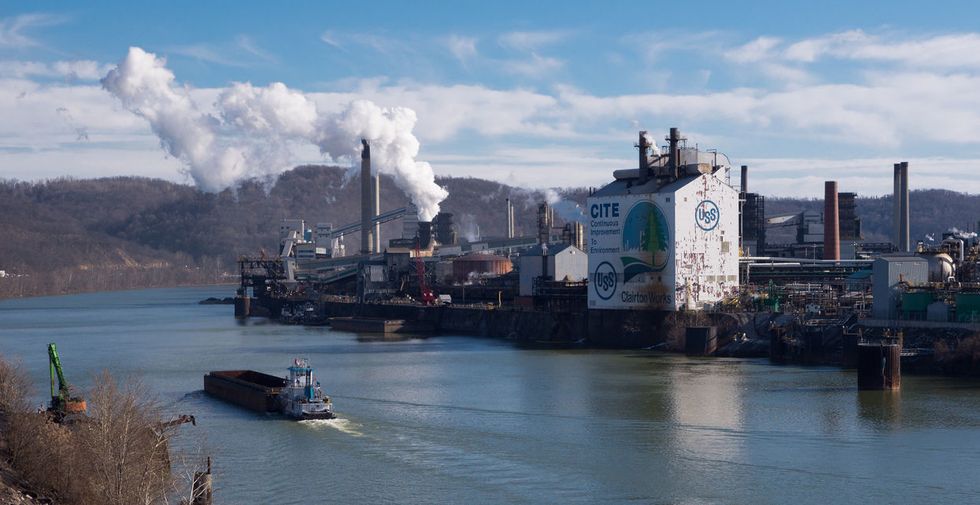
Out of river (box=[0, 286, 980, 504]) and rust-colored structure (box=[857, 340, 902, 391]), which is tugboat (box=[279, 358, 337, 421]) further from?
rust-colored structure (box=[857, 340, 902, 391])

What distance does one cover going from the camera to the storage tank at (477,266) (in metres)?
72.6

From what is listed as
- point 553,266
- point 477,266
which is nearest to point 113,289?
point 477,266

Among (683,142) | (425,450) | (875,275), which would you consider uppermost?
(683,142)

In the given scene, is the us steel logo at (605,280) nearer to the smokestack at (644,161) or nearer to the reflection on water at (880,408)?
the smokestack at (644,161)

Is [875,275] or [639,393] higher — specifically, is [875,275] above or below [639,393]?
above

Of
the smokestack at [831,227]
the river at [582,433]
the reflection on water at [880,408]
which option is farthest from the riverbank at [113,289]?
the reflection on water at [880,408]

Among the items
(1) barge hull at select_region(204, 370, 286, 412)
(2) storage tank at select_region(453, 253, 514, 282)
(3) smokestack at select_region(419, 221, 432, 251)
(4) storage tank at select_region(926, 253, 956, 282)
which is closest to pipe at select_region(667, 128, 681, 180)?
(4) storage tank at select_region(926, 253, 956, 282)

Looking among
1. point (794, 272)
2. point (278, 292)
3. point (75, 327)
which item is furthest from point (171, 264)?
point (794, 272)

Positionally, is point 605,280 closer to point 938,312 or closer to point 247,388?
point 938,312

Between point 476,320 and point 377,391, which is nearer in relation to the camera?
point 377,391

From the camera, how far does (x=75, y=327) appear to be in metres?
59.2

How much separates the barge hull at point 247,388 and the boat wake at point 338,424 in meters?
2.23

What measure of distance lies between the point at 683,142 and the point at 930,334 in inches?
564

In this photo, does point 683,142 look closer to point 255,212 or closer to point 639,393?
point 639,393
